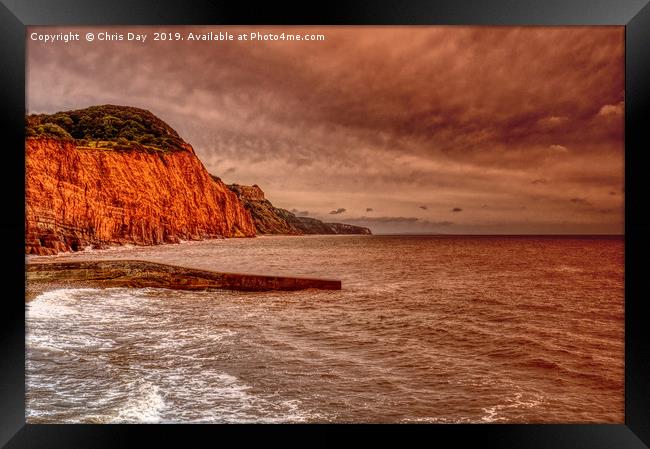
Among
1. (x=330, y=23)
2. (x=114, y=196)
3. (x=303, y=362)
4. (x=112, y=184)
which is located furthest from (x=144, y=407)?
(x=112, y=184)

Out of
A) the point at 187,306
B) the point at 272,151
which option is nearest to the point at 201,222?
the point at 272,151

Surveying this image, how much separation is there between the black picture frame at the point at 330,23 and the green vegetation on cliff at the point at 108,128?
18.5 m

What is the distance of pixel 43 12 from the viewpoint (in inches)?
147

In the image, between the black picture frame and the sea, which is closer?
→ the black picture frame

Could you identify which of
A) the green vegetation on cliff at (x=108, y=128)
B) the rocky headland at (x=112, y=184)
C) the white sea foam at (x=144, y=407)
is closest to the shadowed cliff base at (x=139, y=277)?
the rocky headland at (x=112, y=184)

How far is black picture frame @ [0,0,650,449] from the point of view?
3.63 m

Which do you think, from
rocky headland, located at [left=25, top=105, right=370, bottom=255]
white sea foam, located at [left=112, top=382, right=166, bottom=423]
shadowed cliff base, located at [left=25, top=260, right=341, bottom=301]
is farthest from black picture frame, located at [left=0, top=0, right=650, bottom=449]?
rocky headland, located at [left=25, top=105, right=370, bottom=255]

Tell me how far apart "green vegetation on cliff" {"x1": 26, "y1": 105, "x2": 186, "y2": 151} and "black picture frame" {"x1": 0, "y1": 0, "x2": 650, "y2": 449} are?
1846 cm

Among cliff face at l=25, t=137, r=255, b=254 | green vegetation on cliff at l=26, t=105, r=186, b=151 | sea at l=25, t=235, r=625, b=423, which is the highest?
green vegetation on cliff at l=26, t=105, r=186, b=151

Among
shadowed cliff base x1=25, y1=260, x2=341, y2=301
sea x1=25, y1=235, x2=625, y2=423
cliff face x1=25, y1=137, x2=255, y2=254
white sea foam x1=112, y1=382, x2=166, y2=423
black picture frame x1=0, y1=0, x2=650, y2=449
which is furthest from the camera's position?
cliff face x1=25, y1=137, x2=255, y2=254

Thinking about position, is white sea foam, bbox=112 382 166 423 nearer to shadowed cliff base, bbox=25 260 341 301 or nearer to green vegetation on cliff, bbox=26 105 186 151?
shadowed cliff base, bbox=25 260 341 301

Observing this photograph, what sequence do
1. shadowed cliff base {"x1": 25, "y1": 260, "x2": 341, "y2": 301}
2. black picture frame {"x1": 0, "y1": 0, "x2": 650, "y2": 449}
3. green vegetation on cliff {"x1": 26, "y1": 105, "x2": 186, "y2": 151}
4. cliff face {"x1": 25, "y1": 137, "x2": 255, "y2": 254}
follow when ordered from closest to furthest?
black picture frame {"x1": 0, "y1": 0, "x2": 650, "y2": 449} → shadowed cliff base {"x1": 25, "y1": 260, "x2": 341, "y2": 301} → cliff face {"x1": 25, "y1": 137, "x2": 255, "y2": 254} → green vegetation on cliff {"x1": 26, "y1": 105, "x2": 186, "y2": 151}

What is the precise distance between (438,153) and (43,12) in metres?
16.5

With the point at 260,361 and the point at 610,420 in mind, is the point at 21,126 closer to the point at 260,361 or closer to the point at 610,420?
the point at 260,361
